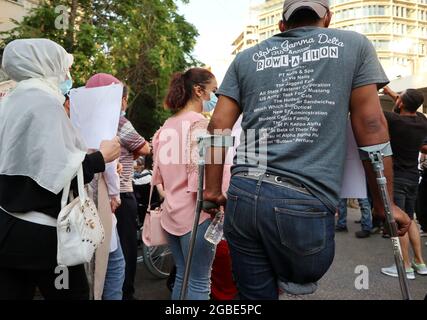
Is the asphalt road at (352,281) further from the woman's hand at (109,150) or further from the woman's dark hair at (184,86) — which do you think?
the woman's hand at (109,150)

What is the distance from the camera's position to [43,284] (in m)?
1.87

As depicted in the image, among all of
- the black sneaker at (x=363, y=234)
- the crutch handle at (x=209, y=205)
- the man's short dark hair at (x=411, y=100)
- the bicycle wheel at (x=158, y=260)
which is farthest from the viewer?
the black sneaker at (x=363, y=234)

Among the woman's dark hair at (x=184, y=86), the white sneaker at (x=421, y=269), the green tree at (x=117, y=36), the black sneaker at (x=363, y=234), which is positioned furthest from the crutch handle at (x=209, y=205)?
the green tree at (x=117, y=36)

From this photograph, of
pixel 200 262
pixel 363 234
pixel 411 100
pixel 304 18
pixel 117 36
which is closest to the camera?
pixel 304 18

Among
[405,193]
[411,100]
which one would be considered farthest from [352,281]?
[411,100]

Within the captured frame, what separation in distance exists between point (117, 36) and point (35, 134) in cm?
1218

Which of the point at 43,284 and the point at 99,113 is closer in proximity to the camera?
the point at 43,284

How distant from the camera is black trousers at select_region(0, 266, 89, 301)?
1.82 metres

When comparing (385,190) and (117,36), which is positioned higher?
(117,36)

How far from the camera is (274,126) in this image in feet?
5.48

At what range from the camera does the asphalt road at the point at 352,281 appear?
4.04 metres

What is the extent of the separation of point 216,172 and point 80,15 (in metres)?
12.6

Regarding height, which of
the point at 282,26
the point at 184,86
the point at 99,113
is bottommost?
the point at 99,113

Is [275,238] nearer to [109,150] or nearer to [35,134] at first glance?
[109,150]
